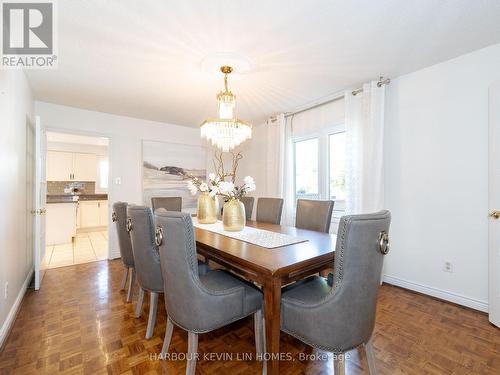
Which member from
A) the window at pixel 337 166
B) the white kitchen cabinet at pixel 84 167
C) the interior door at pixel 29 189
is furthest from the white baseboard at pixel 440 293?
the white kitchen cabinet at pixel 84 167

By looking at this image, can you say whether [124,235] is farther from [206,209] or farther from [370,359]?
[370,359]

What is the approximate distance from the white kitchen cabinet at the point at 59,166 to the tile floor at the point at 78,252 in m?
1.74

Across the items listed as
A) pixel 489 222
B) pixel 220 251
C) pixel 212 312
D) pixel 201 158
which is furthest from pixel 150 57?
pixel 489 222

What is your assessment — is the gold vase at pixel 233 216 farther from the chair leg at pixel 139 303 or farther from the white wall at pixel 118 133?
the white wall at pixel 118 133

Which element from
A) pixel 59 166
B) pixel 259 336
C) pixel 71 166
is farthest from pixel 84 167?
pixel 259 336

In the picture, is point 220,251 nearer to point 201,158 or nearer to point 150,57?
point 150,57

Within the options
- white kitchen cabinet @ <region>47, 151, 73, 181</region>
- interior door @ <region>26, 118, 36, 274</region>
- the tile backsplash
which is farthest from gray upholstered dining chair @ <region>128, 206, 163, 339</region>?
the tile backsplash

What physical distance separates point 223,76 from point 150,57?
29.2 inches

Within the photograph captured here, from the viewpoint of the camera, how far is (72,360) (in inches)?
58.7

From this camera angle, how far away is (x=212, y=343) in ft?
5.50

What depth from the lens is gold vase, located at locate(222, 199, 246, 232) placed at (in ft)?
6.73

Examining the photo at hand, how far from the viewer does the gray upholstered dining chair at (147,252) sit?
1.67 m

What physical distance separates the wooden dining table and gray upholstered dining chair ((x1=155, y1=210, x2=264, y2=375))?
0.19 metres

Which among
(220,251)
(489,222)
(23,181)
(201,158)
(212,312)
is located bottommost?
(212,312)
